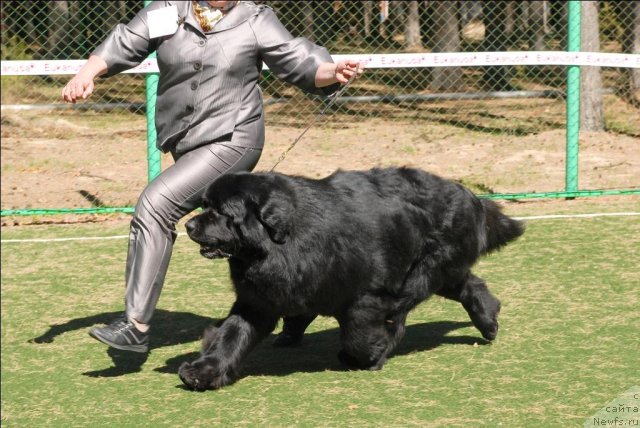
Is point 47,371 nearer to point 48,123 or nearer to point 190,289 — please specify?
point 190,289

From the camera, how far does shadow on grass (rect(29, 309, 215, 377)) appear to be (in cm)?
553

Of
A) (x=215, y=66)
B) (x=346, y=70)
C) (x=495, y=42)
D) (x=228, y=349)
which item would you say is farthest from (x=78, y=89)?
(x=495, y=42)

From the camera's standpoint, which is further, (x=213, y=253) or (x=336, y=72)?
(x=336, y=72)

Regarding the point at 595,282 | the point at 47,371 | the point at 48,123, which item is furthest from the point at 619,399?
the point at 48,123

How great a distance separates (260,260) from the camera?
475cm

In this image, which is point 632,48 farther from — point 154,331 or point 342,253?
point 342,253

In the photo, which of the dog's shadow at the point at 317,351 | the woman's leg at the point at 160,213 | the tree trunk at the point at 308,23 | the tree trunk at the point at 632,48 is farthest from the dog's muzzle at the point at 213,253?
the tree trunk at the point at 308,23

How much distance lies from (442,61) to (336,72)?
13.9 feet

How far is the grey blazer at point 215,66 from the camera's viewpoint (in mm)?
5176

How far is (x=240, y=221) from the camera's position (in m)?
4.71

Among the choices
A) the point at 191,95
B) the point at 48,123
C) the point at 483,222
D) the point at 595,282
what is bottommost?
the point at 48,123

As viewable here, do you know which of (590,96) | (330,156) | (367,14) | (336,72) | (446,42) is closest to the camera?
(336,72)

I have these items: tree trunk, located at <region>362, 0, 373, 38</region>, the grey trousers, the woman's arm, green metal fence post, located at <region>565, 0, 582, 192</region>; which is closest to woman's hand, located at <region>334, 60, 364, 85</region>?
the woman's arm

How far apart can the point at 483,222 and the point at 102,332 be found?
2.01 metres
